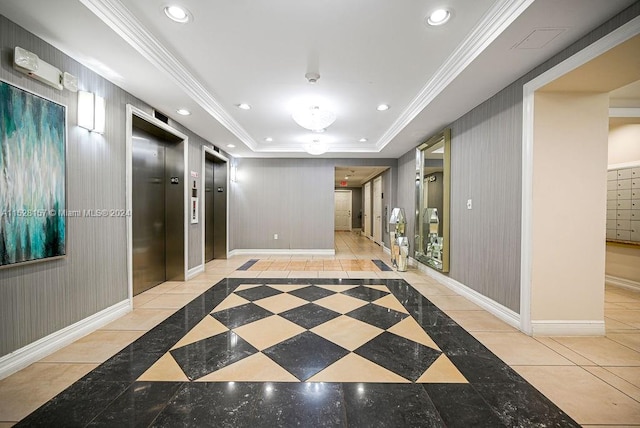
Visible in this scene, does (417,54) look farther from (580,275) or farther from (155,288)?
(155,288)

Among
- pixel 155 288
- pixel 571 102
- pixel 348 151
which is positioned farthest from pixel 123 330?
pixel 348 151

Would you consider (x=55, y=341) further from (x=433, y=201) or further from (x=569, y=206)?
(x=433, y=201)

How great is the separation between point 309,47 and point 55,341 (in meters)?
3.39

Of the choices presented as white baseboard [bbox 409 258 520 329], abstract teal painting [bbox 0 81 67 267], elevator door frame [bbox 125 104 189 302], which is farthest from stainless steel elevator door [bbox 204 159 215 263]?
white baseboard [bbox 409 258 520 329]

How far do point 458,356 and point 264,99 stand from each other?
3689mm


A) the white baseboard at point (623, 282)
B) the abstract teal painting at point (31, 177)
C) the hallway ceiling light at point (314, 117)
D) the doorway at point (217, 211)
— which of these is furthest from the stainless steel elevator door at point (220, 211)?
the white baseboard at point (623, 282)

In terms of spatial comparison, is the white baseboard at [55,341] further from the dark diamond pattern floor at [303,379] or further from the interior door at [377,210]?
the interior door at [377,210]

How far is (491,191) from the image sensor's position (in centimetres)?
306

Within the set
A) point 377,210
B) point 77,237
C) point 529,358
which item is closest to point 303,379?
point 529,358

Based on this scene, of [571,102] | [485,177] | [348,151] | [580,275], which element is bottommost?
[580,275]

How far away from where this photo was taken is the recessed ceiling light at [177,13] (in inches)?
75.4

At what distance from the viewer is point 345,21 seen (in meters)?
2.06

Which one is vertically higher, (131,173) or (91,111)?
(91,111)

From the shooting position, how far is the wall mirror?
4145 millimetres
